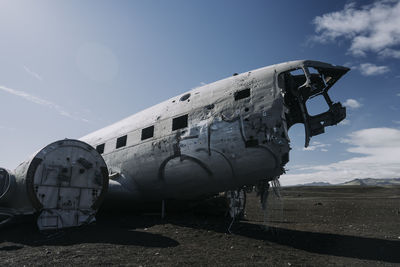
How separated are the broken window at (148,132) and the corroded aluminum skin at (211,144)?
0.75ft

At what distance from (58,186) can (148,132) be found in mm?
4341

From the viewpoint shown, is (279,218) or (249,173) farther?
(279,218)

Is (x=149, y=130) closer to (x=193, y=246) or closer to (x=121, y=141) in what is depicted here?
(x=121, y=141)

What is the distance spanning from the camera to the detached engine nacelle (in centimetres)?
985

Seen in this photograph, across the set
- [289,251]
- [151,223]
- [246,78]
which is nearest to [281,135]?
[246,78]

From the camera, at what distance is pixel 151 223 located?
11.5m

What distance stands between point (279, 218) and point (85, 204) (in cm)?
1067

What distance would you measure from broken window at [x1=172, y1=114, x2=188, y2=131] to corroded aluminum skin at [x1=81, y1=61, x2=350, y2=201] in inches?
7.4

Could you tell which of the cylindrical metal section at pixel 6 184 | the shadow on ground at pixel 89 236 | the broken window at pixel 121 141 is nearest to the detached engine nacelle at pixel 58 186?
the cylindrical metal section at pixel 6 184

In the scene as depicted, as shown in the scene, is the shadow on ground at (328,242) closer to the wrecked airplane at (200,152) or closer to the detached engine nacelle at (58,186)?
the wrecked airplane at (200,152)

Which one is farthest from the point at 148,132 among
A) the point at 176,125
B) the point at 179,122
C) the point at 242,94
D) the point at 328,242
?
the point at 328,242

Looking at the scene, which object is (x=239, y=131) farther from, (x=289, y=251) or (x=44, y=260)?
(x=44, y=260)

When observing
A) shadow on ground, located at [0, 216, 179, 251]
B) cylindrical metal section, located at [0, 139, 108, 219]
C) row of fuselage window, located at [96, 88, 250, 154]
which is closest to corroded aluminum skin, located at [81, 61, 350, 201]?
row of fuselage window, located at [96, 88, 250, 154]

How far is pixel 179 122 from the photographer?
11.5 m
